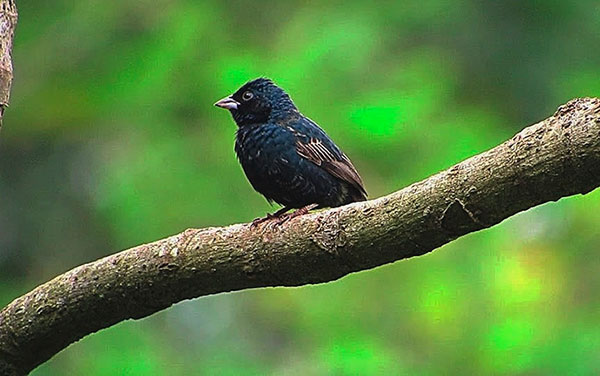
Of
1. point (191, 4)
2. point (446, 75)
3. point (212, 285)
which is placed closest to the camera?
point (212, 285)

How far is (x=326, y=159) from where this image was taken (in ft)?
12.3

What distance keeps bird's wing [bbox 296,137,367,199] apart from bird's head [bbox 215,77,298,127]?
237 mm

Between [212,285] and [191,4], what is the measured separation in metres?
2.96

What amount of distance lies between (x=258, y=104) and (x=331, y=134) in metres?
0.73

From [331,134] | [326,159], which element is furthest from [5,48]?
[331,134]

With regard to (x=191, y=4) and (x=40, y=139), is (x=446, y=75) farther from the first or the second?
(x=40, y=139)

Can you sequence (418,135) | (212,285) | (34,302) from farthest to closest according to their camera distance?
(418,135) → (34,302) → (212,285)

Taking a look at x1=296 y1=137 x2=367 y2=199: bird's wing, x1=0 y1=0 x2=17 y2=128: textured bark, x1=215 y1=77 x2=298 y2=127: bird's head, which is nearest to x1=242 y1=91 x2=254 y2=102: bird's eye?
x1=215 y1=77 x2=298 y2=127: bird's head

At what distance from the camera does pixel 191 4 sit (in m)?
5.29

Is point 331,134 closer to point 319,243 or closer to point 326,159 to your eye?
point 326,159

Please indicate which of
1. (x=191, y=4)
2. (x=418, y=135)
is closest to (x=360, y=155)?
(x=418, y=135)

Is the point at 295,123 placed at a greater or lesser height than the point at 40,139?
lesser

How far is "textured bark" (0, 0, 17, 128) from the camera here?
2850 millimetres

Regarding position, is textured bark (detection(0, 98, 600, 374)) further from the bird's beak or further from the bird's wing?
the bird's beak
